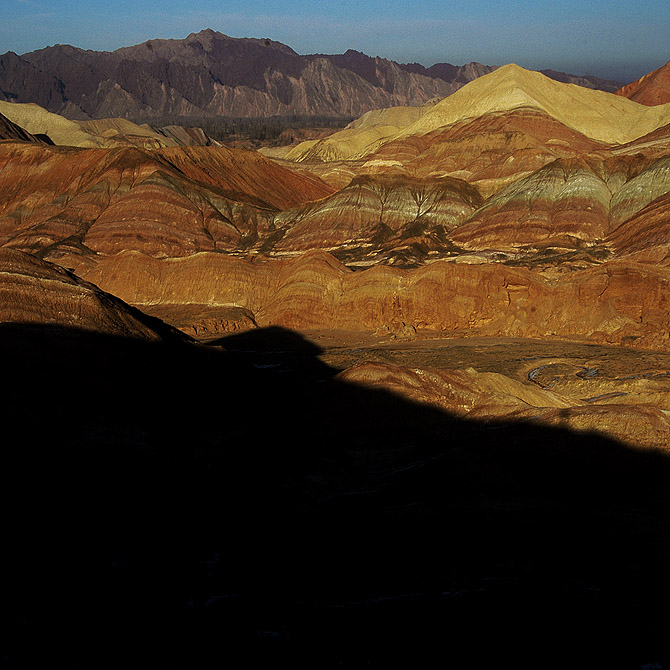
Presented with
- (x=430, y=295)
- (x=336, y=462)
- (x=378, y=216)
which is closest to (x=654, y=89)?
(x=378, y=216)

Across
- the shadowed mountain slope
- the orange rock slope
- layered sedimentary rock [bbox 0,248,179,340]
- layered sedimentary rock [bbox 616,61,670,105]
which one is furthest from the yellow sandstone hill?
layered sedimentary rock [bbox 0,248,179,340]

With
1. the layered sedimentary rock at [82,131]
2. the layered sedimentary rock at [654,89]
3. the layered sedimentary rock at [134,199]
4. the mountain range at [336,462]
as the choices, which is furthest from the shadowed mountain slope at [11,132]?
the layered sedimentary rock at [654,89]

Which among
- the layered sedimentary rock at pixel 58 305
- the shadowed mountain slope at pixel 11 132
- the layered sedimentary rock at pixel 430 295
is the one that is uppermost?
the shadowed mountain slope at pixel 11 132

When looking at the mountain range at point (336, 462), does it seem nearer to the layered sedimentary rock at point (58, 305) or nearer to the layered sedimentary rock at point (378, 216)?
the layered sedimentary rock at point (58, 305)

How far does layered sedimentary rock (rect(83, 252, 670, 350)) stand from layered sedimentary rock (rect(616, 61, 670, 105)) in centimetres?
11761

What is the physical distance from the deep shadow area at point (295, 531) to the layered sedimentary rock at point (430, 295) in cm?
2047

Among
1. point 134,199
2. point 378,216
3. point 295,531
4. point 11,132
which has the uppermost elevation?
point 11,132

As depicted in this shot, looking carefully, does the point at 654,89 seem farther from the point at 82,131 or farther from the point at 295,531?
the point at 295,531

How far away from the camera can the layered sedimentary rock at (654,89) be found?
478ft

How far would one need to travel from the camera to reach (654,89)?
148m

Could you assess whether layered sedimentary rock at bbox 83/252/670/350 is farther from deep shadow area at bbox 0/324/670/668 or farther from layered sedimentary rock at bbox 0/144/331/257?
deep shadow area at bbox 0/324/670/668

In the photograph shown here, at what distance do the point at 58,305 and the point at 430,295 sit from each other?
2666cm

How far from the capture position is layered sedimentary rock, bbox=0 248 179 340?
22906mm

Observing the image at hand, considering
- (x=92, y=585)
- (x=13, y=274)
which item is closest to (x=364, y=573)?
(x=92, y=585)
